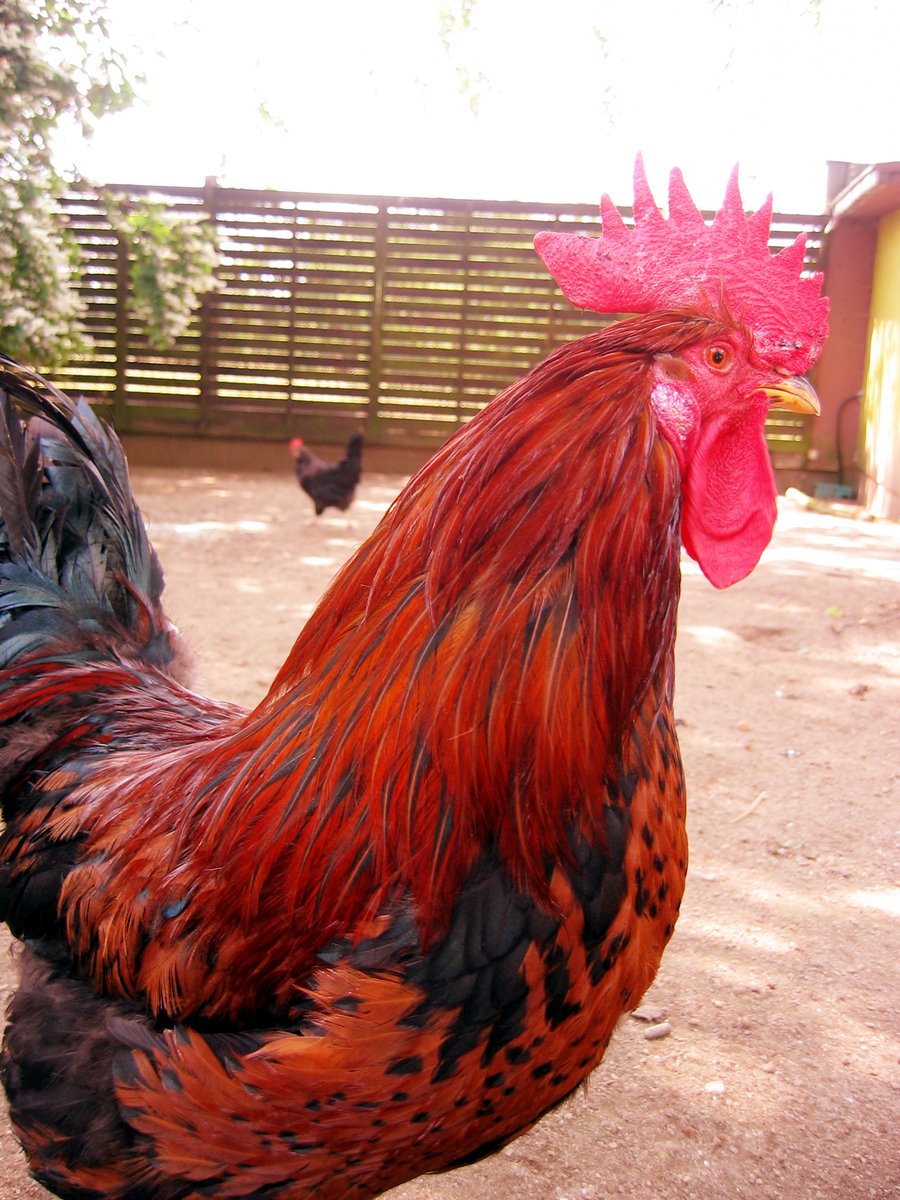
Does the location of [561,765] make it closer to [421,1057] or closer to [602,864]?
[602,864]

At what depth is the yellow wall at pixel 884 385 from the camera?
9.82 m

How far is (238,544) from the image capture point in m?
8.27

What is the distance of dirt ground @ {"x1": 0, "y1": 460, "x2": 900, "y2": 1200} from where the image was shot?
2.36 meters

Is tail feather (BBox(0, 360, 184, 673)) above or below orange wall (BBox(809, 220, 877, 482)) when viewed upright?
below

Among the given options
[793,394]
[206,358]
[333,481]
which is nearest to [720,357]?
[793,394]

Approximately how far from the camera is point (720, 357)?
1.61 m

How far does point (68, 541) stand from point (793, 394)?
1918 millimetres

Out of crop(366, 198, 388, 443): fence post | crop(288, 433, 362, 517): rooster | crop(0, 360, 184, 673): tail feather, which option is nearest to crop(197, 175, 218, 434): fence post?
A: crop(366, 198, 388, 443): fence post

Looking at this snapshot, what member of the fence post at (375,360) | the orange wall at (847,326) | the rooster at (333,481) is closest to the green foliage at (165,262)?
the fence post at (375,360)

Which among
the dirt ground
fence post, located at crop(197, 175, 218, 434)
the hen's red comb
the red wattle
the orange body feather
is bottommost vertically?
the dirt ground

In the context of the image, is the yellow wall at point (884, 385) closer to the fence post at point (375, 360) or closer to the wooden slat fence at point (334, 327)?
the wooden slat fence at point (334, 327)

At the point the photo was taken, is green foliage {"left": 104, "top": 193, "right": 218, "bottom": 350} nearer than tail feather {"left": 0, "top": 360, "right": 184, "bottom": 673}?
No

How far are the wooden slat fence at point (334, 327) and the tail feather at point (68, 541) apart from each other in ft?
32.3

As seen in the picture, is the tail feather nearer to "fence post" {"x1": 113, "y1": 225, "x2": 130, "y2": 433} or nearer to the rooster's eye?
the rooster's eye
